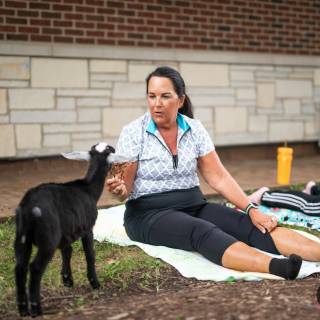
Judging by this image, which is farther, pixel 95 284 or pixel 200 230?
pixel 200 230

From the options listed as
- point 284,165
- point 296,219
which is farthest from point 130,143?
point 284,165

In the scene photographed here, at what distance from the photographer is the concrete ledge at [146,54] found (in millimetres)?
8148

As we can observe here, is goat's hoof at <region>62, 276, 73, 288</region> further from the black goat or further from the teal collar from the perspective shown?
the teal collar

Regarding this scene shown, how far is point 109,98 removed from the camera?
888 cm

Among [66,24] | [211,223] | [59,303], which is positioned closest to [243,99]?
[66,24]

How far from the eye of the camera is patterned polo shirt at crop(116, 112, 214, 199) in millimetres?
4711

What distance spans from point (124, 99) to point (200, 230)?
190 inches

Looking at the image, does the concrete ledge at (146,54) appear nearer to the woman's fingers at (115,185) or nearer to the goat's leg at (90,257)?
the woman's fingers at (115,185)

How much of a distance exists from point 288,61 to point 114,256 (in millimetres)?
6698

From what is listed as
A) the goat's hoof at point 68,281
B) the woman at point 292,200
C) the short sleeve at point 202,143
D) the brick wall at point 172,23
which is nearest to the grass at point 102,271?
the goat's hoof at point 68,281

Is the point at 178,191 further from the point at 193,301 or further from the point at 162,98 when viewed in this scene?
the point at 193,301

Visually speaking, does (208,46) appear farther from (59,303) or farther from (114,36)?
(59,303)

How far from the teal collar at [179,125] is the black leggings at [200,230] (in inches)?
23.8

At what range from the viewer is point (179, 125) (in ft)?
16.0
